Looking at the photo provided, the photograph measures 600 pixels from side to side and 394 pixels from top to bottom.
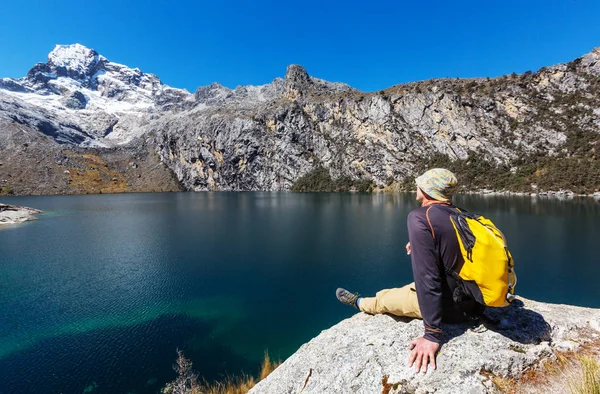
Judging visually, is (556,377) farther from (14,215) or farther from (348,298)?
(14,215)

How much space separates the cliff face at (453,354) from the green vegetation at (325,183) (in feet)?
485

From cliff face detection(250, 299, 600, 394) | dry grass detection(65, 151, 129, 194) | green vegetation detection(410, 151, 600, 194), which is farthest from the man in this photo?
dry grass detection(65, 151, 129, 194)

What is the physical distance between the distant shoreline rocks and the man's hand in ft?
248

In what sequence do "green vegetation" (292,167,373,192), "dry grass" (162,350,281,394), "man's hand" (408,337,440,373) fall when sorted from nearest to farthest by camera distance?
"man's hand" (408,337,440,373)
"dry grass" (162,350,281,394)
"green vegetation" (292,167,373,192)

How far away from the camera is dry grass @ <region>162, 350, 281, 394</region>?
32.2 ft

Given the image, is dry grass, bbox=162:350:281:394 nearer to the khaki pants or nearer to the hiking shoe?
the hiking shoe

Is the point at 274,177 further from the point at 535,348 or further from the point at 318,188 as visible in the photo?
the point at 535,348

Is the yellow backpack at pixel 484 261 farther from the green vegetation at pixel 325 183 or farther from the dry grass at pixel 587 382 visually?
the green vegetation at pixel 325 183

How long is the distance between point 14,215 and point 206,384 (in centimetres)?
7358

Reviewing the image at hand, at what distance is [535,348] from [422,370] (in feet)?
6.07

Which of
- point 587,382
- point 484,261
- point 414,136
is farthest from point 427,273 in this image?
point 414,136

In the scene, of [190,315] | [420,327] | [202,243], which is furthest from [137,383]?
[202,243]

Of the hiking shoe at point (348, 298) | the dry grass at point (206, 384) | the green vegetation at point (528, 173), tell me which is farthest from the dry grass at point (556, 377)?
the green vegetation at point (528, 173)

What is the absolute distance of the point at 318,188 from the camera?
6363 inches
